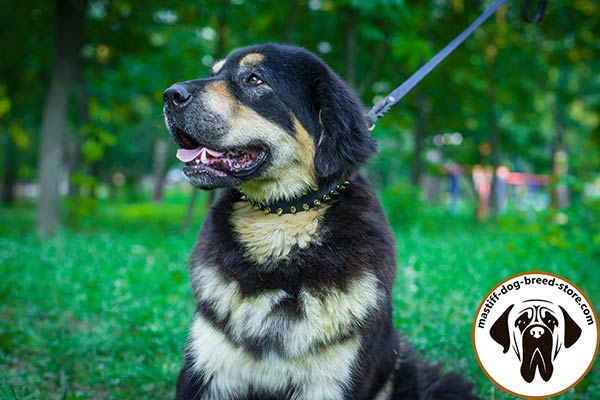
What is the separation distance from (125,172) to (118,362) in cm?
2725

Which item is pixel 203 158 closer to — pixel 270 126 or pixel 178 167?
pixel 270 126

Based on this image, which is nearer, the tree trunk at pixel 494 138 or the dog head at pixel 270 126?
the dog head at pixel 270 126

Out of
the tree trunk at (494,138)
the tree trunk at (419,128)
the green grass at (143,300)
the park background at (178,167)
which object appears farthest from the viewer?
the tree trunk at (419,128)

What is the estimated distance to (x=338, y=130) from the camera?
2914mm

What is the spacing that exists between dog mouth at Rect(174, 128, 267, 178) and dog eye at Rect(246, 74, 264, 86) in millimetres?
361

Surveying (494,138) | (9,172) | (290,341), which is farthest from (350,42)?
(9,172)

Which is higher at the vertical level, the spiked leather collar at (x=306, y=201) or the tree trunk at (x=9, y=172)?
the spiked leather collar at (x=306, y=201)

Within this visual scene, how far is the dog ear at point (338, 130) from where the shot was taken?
2.88 metres

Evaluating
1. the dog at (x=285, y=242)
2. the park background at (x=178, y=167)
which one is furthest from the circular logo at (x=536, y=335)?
the park background at (x=178, y=167)

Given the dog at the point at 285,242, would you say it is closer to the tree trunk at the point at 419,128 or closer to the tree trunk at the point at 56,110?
the tree trunk at the point at 56,110

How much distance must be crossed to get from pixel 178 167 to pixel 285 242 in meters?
1.52

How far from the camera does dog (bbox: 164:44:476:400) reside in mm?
2672

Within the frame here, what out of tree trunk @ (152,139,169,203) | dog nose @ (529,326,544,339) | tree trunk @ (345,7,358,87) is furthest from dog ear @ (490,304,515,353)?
tree trunk @ (152,139,169,203)

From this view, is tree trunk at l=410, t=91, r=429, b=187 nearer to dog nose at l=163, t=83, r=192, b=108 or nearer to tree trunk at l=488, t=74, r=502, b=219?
tree trunk at l=488, t=74, r=502, b=219
